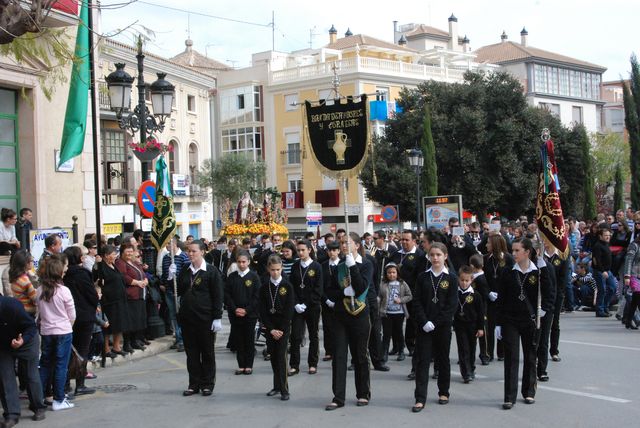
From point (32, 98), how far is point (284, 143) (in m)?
38.8

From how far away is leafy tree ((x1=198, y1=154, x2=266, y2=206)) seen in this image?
4784cm

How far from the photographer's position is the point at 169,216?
13.4 metres

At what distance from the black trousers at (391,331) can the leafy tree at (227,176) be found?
36.5m

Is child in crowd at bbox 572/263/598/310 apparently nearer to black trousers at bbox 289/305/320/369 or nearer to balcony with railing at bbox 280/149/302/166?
black trousers at bbox 289/305/320/369

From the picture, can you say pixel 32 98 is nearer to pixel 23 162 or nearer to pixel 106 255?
pixel 23 162

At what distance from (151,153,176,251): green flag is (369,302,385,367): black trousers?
4.00 m

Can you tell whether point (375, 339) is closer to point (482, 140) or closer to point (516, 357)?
point (516, 357)

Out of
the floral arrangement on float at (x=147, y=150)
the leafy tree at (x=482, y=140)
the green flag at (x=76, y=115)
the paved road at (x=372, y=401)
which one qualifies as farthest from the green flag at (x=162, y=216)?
the leafy tree at (x=482, y=140)

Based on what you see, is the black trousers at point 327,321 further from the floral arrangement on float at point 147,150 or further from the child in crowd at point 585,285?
the child in crowd at point 585,285

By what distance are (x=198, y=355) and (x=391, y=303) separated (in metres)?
3.26

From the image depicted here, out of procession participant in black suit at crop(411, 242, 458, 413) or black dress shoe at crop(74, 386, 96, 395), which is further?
black dress shoe at crop(74, 386, 96, 395)

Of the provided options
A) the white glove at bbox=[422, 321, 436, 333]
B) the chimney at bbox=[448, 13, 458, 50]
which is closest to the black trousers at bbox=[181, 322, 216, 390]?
the white glove at bbox=[422, 321, 436, 333]

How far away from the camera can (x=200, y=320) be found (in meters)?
9.57

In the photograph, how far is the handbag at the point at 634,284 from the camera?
13.9 m
